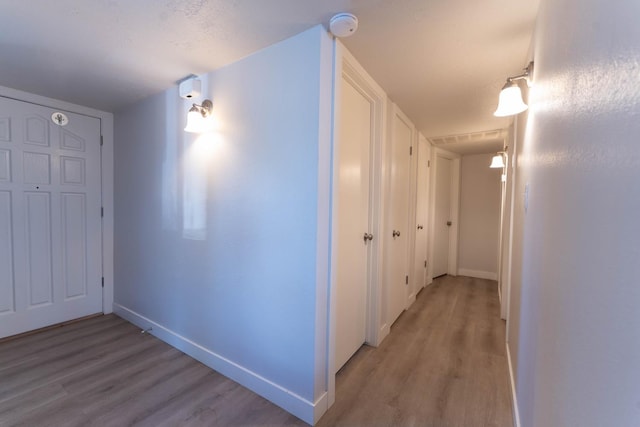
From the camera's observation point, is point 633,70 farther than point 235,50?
No

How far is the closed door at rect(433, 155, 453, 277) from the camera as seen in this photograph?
172 inches

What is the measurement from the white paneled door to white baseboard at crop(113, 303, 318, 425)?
930 millimetres

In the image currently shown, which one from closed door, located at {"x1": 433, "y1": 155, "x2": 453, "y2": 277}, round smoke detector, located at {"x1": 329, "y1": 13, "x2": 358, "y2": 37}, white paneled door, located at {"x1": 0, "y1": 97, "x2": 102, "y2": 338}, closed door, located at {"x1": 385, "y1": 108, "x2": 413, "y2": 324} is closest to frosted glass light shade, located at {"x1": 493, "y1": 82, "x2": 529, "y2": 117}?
round smoke detector, located at {"x1": 329, "y1": 13, "x2": 358, "y2": 37}

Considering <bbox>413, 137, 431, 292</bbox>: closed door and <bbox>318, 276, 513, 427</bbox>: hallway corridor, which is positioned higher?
<bbox>413, 137, 431, 292</bbox>: closed door

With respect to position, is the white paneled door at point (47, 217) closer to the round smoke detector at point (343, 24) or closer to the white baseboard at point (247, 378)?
the white baseboard at point (247, 378)

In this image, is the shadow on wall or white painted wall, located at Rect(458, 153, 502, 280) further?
white painted wall, located at Rect(458, 153, 502, 280)

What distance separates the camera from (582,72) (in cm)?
69

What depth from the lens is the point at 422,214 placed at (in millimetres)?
3762

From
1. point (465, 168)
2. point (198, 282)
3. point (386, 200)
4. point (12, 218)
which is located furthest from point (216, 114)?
point (465, 168)

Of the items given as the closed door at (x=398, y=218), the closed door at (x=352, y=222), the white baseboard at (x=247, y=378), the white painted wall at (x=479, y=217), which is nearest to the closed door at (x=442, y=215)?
the white painted wall at (x=479, y=217)

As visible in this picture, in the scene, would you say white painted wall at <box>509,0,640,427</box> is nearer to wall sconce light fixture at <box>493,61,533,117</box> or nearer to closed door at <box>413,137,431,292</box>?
wall sconce light fixture at <box>493,61,533,117</box>

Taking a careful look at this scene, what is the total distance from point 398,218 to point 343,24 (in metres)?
1.86

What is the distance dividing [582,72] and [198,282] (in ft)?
7.55

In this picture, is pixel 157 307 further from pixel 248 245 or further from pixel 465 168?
pixel 465 168
